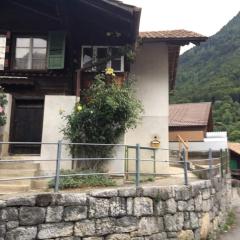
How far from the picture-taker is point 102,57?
13.8m

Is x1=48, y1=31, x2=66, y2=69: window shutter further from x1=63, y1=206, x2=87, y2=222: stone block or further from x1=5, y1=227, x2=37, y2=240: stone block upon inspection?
x1=5, y1=227, x2=37, y2=240: stone block

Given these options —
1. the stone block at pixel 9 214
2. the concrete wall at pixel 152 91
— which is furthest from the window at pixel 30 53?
the stone block at pixel 9 214

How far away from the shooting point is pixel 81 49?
13.7m

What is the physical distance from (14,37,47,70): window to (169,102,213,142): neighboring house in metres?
16.7

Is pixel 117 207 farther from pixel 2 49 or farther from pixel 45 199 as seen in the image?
pixel 2 49

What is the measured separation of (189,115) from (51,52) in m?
22.4

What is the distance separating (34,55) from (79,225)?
746 centimetres

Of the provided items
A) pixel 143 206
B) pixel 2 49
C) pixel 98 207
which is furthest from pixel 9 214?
pixel 2 49

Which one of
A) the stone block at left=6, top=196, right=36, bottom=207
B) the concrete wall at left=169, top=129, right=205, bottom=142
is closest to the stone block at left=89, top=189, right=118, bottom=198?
the stone block at left=6, top=196, right=36, bottom=207

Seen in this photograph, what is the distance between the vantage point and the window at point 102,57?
44.1ft

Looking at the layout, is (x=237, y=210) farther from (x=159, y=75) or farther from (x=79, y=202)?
(x=79, y=202)

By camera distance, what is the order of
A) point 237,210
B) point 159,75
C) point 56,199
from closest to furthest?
1. point 56,199
2. point 159,75
3. point 237,210

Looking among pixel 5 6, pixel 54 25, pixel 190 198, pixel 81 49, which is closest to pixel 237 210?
pixel 190 198

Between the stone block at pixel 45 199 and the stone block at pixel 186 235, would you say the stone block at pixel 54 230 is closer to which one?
the stone block at pixel 45 199
